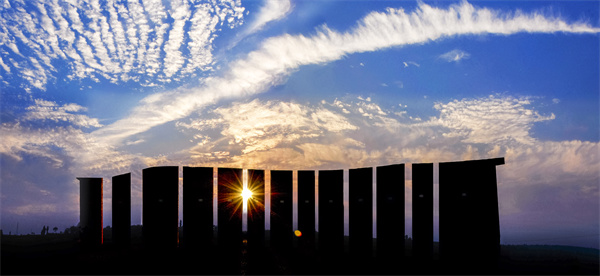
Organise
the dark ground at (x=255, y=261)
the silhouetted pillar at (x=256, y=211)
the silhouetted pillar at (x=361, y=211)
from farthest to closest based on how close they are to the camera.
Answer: the silhouetted pillar at (x=256, y=211)
the silhouetted pillar at (x=361, y=211)
the dark ground at (x=255, y=261)

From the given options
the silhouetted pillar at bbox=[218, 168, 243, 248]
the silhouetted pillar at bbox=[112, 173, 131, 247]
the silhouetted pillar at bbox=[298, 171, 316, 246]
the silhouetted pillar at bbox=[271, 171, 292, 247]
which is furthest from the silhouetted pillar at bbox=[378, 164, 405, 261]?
the silhouetted pillar at bbox=[112, 173, 131, 247]

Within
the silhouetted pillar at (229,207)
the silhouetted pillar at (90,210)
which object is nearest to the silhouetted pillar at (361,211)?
the silhouetted pillar at (229,207)

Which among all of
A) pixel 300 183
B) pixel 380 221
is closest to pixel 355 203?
pixel 380 221

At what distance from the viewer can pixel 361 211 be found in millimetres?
17828

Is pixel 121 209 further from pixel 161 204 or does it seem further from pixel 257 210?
pixel 257 210

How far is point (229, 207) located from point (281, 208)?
2105 mm

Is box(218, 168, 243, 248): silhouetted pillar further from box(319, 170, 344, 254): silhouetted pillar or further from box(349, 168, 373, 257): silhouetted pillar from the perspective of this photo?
box(349, 168, 373, 257): silhouetted pillar

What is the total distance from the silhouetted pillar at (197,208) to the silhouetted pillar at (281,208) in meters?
2.52

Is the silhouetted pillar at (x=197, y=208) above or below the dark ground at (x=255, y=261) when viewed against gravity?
above

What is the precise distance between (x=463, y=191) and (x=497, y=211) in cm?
122

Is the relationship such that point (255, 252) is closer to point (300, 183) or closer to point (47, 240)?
point (300, 183)

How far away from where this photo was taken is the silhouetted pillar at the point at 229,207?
18656 mm

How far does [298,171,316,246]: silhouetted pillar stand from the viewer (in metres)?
19.0

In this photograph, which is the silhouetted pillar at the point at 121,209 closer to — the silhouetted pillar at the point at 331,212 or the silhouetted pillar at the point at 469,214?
the silhouetted pillar at the point at 331,212
